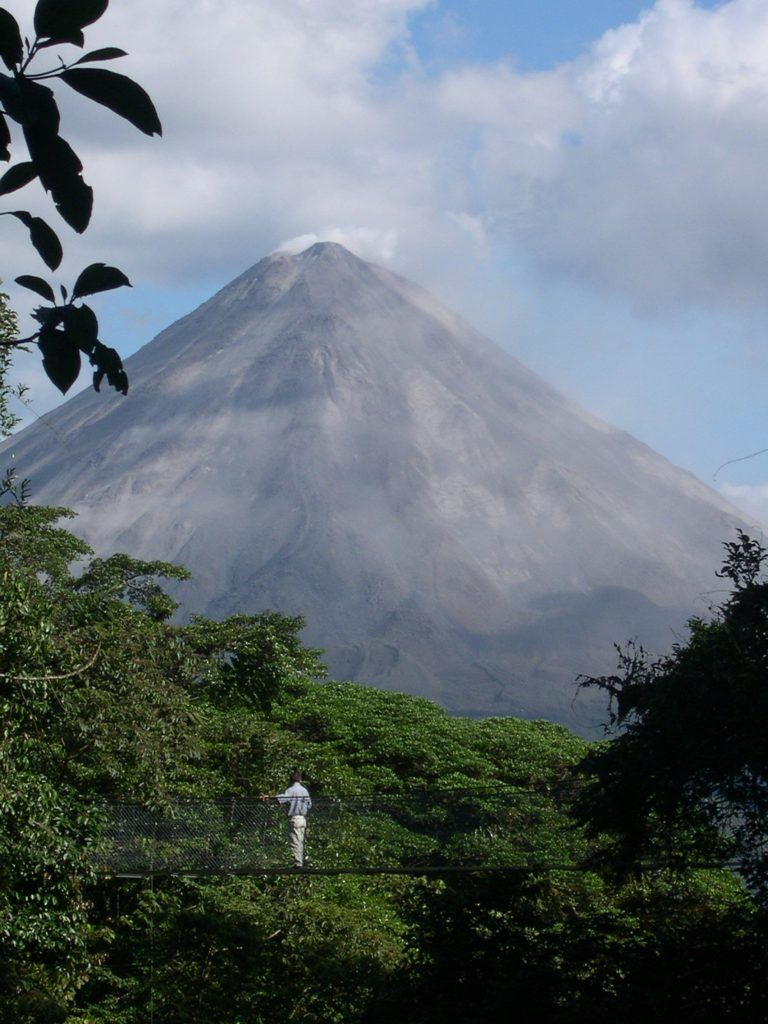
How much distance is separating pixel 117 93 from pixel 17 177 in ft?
0.78

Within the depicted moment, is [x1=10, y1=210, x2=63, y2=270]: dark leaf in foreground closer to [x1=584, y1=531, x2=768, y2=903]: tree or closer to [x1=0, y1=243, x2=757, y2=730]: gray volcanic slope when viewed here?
[x1=584, y1=531, x2=768, y2=903]: tree

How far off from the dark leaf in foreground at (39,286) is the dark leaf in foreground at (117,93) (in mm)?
369

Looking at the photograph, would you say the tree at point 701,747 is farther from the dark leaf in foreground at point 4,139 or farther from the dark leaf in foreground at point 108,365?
the dark leaf in foreground at point 4,139

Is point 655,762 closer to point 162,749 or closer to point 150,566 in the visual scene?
point 162,749

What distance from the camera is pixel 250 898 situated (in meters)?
10.6

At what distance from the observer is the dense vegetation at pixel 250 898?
5.89m

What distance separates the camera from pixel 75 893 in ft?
30.1

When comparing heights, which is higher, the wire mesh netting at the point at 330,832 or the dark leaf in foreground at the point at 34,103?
the dark leaf in foreground at the point at 34,103

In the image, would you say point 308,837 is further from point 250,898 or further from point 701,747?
point 701,747

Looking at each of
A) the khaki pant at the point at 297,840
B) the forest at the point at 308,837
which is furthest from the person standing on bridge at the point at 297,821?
the forest at the point at 308,837

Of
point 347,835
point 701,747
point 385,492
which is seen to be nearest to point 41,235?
point 701,747

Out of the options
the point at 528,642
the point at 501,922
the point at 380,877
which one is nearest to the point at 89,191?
the point at 501,922

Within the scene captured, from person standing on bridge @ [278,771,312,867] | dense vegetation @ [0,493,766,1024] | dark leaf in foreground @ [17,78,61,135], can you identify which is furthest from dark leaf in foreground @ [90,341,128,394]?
person standing on bridge @ [278,771,312,867]

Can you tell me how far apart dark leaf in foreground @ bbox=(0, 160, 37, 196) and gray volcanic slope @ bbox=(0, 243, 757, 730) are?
81939 millimetres
